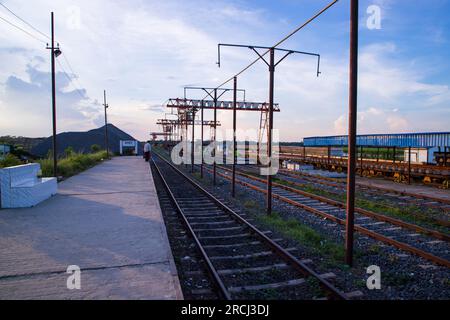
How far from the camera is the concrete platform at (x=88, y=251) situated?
4734mm

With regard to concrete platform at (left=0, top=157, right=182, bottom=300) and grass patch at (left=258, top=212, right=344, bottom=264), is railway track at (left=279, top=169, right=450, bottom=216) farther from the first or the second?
concrete platform at (left=0, top=157, right=182, bottom=300)

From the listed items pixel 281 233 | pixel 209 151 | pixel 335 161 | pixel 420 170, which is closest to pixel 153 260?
pixel 281 233

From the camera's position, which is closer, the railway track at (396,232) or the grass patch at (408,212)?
the railway track at (396,232)

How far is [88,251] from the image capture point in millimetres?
6391

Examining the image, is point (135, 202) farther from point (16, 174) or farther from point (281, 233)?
point (281, 233)

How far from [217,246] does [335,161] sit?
21.3 metres

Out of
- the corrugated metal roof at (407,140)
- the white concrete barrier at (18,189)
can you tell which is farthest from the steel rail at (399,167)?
the white concrete barrier at (18,189)

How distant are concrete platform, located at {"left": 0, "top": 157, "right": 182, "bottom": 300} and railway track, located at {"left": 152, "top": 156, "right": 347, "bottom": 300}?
870mm

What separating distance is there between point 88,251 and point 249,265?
10.2 feet

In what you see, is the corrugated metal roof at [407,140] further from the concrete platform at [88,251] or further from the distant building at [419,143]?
the concrete platform at [88,251]

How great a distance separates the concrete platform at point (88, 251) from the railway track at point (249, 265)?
2.86 feet

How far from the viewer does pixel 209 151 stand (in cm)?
5138

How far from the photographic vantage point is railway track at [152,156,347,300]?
495cm

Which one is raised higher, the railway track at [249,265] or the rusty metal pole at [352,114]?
the rusty metal pole at [352,114]
